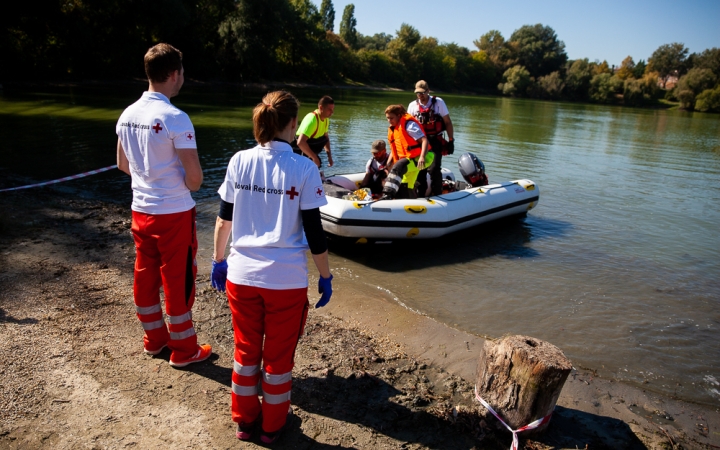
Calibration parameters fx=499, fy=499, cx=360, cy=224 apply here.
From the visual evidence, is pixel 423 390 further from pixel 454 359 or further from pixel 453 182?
pixel 453 182

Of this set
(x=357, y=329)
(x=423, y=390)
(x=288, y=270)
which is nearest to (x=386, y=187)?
(x=357, y=329)

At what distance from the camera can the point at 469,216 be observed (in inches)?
272

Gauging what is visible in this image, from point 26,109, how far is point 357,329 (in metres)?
16.3

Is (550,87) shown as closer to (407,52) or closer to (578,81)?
(578,81)

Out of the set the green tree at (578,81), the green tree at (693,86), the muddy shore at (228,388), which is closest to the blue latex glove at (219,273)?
the muddy shore at (228,388)

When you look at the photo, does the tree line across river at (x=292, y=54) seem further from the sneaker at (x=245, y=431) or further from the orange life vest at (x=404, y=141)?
the sneaker at (x=245, y=431)

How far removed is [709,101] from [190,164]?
63219 millimetres

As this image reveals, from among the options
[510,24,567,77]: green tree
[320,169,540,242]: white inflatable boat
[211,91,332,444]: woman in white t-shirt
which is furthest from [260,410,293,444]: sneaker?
[510,24,567,77]: green tree

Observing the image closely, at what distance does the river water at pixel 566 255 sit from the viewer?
15.1 ft

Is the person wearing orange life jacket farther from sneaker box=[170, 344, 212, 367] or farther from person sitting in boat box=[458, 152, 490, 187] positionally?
sneaker box=[170, 344, 212, 367]

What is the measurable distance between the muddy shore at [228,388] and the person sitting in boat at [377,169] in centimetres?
312

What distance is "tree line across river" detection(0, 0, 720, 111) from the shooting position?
94.6 feet

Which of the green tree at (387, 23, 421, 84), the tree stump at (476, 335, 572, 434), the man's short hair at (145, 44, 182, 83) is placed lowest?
the tree stump at (476, 335, 572, 434)

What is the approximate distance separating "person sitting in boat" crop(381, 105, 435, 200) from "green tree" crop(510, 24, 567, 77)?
Answer: 289 feet
